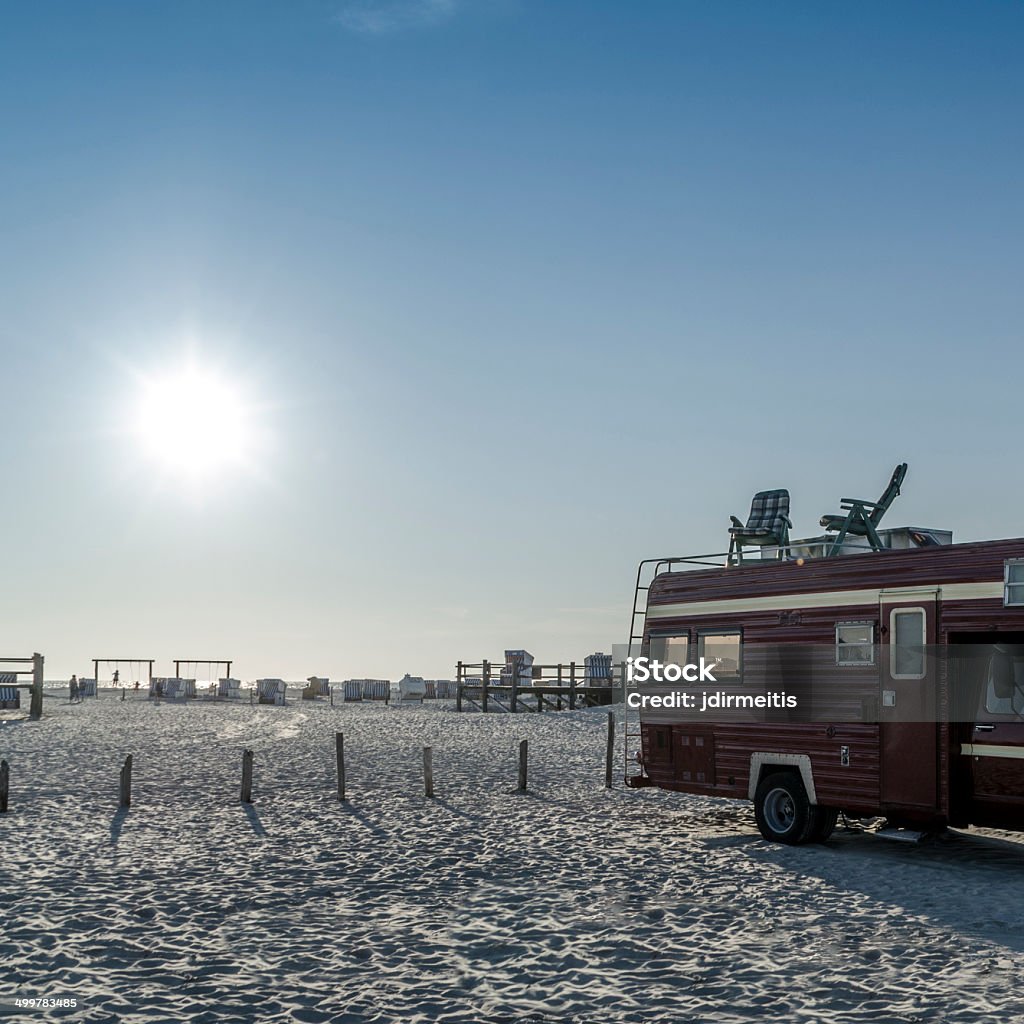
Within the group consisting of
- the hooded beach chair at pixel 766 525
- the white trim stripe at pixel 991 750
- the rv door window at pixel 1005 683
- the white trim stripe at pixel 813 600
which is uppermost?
the hooded beach chair at pixel 766 525

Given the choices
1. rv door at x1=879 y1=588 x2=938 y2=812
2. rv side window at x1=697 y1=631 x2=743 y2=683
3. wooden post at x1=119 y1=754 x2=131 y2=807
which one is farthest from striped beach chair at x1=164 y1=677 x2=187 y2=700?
rv door at x1=879 y1=588 x2=938 y2=812

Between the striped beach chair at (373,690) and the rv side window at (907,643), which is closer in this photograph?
the rv side window at (907,643)

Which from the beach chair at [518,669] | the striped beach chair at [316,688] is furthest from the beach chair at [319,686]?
the beach chair at [518,669]

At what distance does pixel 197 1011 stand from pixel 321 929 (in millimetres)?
2385

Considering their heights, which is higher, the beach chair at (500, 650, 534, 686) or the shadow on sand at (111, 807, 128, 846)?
the beach chair at (500, 650, 534, 686)

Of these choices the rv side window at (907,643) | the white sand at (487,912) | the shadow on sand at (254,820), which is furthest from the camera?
the shadow on sand at (254,820)

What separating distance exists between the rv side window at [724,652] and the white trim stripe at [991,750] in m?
3.36

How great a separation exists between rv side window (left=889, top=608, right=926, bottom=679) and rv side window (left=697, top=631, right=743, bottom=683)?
238 centimetres

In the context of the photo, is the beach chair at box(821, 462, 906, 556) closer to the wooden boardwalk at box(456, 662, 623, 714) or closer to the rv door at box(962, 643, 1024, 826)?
the rv door at box(962, 643, 1024, 826)

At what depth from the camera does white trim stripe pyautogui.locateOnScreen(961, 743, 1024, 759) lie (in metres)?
11.8

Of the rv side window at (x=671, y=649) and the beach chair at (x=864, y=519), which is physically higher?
the beach chair at (x=864, y=519)

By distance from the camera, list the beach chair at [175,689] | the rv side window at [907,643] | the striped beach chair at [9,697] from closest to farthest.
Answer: the rv side window at [907,643] → the striped beach chair at [9,697] → the beach chair at [175,689]

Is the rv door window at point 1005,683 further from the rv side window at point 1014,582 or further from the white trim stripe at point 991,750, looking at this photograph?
the rv side window at point 1014,582

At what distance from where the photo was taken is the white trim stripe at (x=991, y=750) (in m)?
11.8
